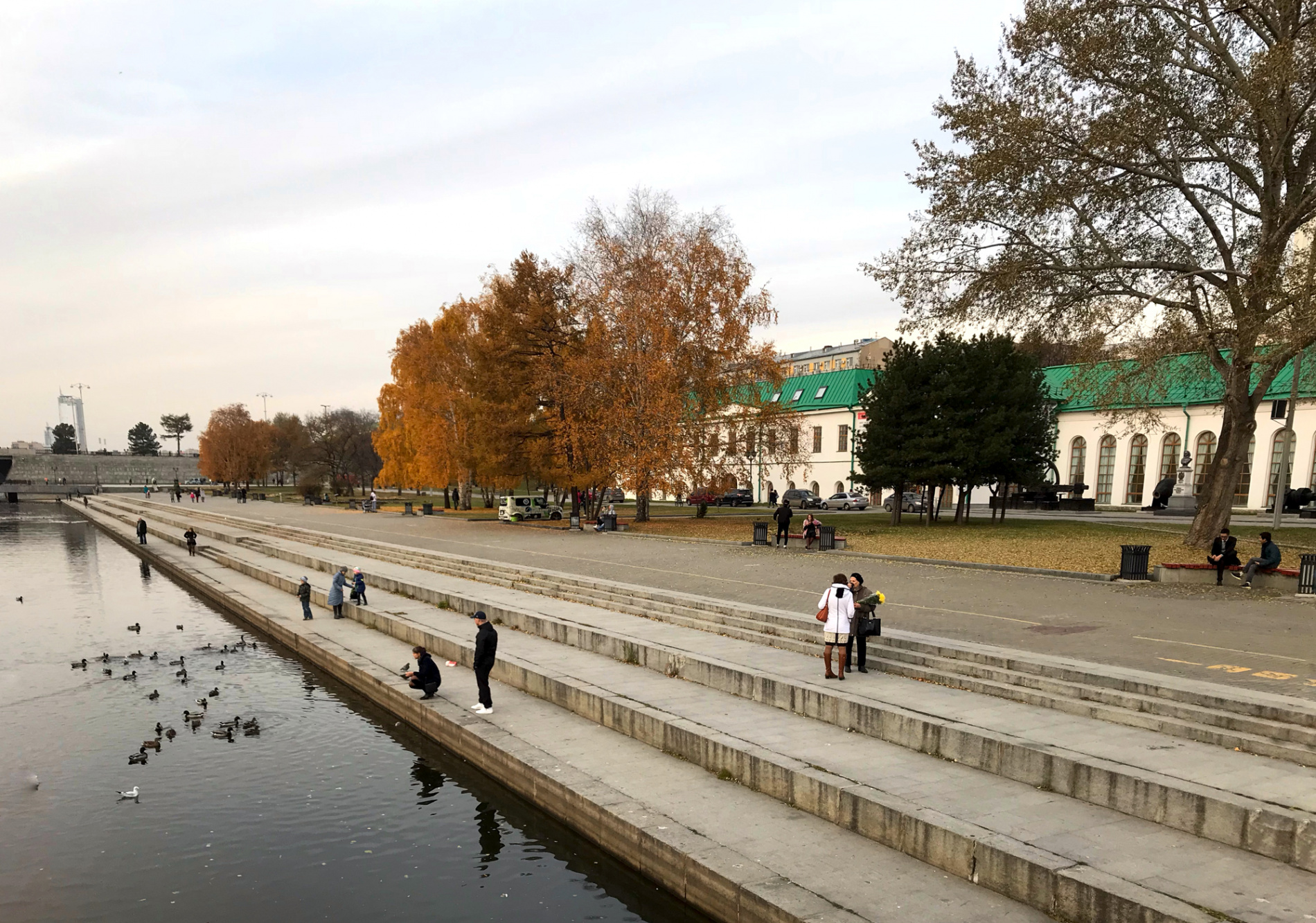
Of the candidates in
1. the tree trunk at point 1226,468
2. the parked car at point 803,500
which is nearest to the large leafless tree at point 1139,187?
the tree trunk at point 1226,468

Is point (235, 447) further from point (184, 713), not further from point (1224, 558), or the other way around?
point (1224, 558)

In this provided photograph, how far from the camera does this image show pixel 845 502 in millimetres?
56406

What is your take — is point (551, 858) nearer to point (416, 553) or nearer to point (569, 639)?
point (569, 639)

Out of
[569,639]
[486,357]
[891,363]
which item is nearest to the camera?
[569,639]

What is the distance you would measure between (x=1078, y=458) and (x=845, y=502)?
17259mm

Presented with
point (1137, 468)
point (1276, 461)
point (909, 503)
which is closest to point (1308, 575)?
point (1276, 461)

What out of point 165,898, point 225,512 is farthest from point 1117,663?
point 225,512

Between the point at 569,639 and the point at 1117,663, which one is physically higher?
the point at 1117,663

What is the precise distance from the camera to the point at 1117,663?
437 inches

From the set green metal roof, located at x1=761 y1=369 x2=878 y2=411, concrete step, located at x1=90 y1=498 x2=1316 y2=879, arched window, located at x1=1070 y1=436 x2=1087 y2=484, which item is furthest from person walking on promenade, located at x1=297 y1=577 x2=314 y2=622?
arched window, located at x1=1070 y1=436 x2=1087 y2=484

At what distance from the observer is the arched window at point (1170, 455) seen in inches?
1953

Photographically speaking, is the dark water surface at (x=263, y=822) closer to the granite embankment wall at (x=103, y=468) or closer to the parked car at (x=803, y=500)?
the parked car at (x=803, y=500)

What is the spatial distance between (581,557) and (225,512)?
1770 inches

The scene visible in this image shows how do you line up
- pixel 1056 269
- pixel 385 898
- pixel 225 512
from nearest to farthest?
1. pixel 385 898
2. pixel 1056 269
3. pixel 225 512
